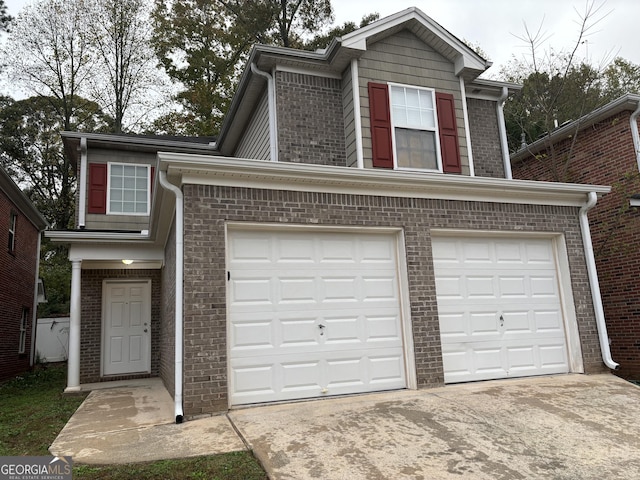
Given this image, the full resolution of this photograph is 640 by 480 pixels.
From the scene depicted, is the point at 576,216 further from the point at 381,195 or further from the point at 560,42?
the point at 560,42

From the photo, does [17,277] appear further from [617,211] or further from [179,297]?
[617,211]

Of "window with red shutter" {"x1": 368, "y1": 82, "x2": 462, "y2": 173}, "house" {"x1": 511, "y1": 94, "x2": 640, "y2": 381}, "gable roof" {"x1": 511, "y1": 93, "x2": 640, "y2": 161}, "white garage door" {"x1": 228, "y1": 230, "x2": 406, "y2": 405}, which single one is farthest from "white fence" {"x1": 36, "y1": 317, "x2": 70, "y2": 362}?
"house" {"x1": 511, "y1": 94, "x2": 640, "y2": 381}

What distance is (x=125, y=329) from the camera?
34.8 feet

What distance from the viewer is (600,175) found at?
10.5 metres

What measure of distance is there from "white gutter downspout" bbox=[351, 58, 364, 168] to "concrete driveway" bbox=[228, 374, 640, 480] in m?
4.15

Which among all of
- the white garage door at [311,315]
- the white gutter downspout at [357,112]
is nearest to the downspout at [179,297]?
the white garage door at [311,315]

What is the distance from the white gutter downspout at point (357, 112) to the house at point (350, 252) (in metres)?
0.04

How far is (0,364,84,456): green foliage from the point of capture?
16.1 ft

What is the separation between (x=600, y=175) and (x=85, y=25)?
22.1 metres

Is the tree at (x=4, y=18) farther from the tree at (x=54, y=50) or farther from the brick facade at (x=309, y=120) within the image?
the brick facade at (x=309, y=120)

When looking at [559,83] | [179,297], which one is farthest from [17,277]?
[559,83]

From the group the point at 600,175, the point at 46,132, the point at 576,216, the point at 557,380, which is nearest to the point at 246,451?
the point at 557,380

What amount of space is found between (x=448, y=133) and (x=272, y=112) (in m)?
3.40

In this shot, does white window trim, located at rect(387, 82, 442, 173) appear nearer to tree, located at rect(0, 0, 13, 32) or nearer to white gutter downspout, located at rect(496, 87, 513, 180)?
white gutter downspout, located at rect(496, 87, 513, 180)
